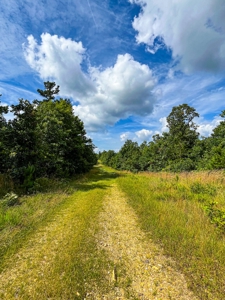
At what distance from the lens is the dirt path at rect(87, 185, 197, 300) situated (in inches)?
99.1

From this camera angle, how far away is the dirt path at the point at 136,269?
99.1 inches

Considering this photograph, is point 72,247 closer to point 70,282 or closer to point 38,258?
point 38,258

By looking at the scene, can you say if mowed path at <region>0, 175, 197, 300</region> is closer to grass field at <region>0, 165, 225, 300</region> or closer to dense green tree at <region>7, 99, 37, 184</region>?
grass field at <region>0, 165, 225, 300</region>

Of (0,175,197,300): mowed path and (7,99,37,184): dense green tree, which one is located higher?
(7,99,37,184): dense green tree

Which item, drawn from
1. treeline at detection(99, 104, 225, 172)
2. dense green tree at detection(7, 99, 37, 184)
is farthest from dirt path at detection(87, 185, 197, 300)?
treeline at detection(99, 104, 225, 172)

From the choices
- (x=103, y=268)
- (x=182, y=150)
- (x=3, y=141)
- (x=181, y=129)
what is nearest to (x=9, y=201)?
(x=3, y=141)

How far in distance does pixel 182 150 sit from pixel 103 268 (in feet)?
71.0

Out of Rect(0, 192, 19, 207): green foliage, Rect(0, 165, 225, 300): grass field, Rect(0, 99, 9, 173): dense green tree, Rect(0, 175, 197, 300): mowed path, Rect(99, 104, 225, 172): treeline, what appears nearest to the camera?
Rect(0, 175, 197, 300): mowed path

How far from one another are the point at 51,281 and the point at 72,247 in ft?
3.31

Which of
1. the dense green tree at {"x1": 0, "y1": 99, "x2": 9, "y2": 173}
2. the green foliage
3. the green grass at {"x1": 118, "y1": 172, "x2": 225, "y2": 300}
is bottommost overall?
the green grass at {"x1": 118, "y1": 172, "x2": 225, "y2": 300}

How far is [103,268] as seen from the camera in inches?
121

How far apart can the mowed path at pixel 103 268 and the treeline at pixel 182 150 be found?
49.1 ft

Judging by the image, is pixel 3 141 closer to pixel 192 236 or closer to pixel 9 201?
pixel 9 201

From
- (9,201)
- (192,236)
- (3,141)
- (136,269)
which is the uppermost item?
(3,141)
